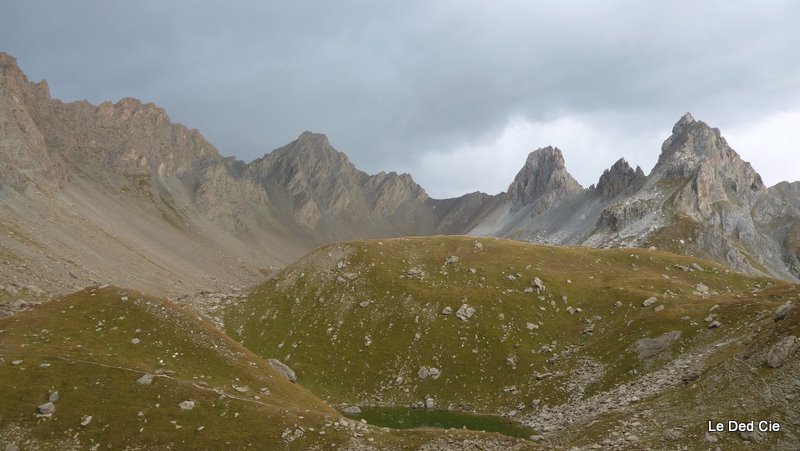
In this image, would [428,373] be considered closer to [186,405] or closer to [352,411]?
[352,411]

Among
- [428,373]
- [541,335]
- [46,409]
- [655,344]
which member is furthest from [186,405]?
[541,335]

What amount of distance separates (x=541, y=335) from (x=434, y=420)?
20.8 m

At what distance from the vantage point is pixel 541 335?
2628 inches

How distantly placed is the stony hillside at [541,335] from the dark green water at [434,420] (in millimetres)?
1582

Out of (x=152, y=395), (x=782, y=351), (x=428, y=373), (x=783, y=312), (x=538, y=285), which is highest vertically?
(x=783, y=312)

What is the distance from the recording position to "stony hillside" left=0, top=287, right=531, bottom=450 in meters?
34.3

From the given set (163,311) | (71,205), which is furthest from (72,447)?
(71,205)

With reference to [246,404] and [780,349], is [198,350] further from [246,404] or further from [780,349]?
[780,349]

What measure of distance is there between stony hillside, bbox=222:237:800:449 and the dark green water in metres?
1.58

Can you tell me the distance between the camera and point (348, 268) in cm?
8456

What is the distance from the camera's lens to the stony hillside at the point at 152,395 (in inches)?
1352

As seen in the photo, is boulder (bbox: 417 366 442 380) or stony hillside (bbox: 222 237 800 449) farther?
boulder (bbox: 417 366 442 380)

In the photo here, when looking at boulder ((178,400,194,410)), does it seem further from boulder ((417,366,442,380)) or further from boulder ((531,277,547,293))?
boulder ((531,277,547,293))

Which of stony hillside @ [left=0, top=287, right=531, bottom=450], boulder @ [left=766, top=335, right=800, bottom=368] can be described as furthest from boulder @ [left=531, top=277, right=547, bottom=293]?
boulder @ [left=766, top=335, right=800, bottom=368]
